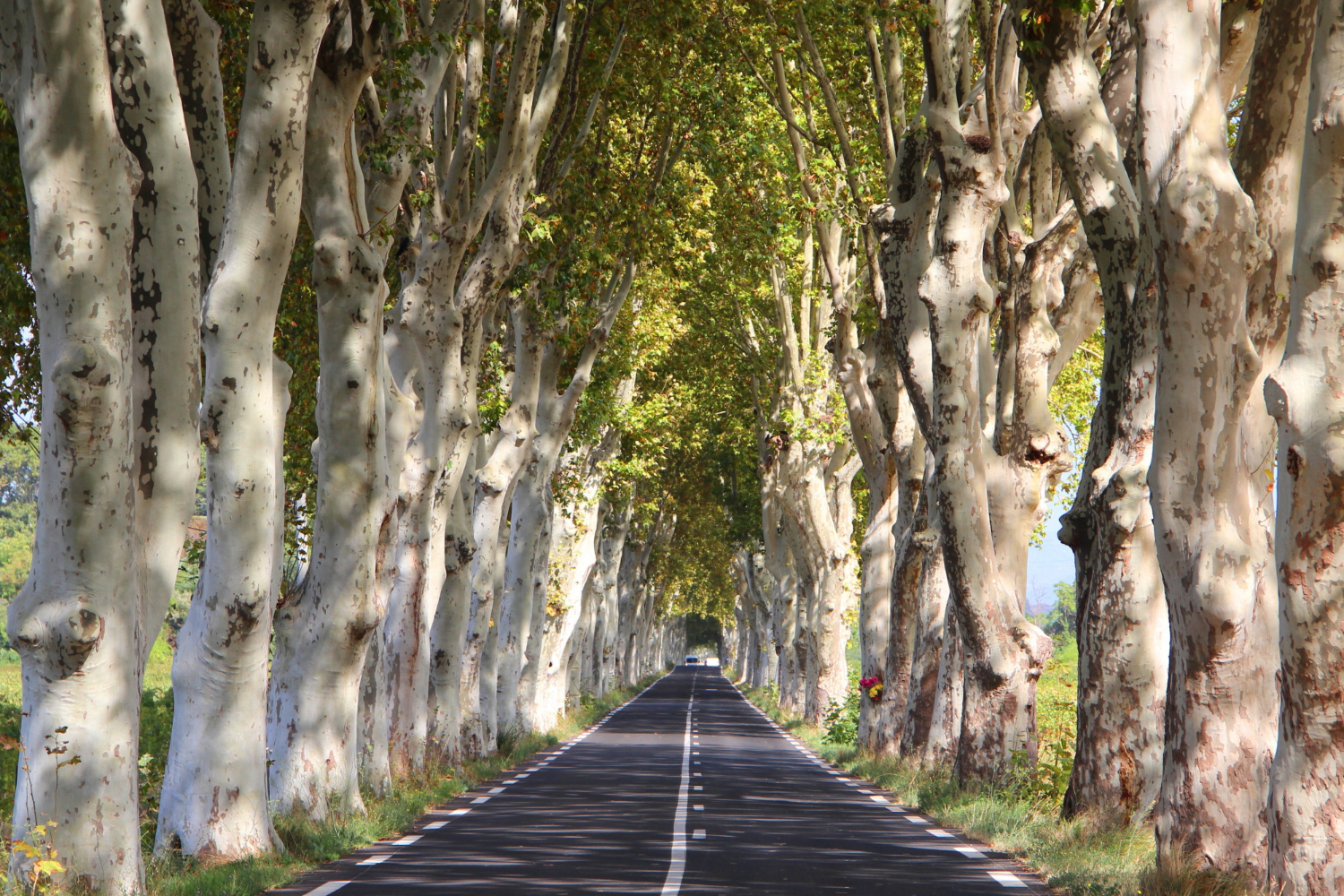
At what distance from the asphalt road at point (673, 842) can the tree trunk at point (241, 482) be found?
93 cm

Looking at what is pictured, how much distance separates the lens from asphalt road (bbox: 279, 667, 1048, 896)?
940 centimetres

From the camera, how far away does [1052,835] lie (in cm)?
1107

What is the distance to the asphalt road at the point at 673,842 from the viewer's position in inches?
370

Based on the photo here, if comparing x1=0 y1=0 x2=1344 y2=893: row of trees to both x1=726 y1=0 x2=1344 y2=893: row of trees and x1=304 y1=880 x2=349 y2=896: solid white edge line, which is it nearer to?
x1=726 y1=0 x2=1344 y2=893: row of trees

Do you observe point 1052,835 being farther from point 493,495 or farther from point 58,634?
point 493,495

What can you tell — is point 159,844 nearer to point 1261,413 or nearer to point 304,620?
point 304,620

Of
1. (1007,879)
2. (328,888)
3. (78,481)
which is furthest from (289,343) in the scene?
(1007,879)

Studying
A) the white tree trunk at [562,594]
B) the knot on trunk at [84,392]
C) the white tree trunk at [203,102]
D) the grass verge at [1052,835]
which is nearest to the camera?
the knot on trunk at [84,392]

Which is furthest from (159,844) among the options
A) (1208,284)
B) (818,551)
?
(818,551)

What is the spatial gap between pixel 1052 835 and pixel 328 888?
222 inches

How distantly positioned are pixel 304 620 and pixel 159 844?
9.64 feet

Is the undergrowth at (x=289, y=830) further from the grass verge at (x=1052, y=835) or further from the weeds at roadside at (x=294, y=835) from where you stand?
the grass verge at (x=1052, y=835)

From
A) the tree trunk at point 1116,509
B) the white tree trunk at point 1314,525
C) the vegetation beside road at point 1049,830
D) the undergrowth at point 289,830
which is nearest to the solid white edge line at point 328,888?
the undergrowth at point 289,830

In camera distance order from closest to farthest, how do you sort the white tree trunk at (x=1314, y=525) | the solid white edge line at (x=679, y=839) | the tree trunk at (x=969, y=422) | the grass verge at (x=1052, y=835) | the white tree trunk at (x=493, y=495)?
the white tree trunk at (x=1314, y=525) → the grass verge at (x=1052, y=835) → the solid white edge line at (x=679, y=839) → the tree trunk at (x=969, y=422) → the white tree trunk at (x=493, y=495)
